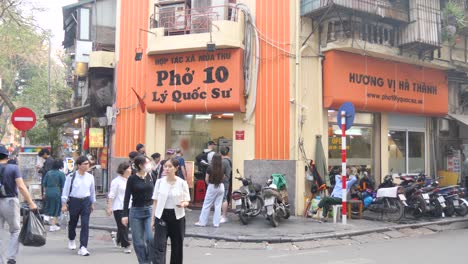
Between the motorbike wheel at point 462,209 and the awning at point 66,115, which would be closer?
the motorbike wheel at point 462,209

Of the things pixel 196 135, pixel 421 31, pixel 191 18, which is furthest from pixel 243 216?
pixel 421 31

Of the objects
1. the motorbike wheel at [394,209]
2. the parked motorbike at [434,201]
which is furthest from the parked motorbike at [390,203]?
the parked motorbike at [434,201]

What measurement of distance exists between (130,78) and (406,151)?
9.55 metres

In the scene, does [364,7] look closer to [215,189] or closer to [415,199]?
[415,199]

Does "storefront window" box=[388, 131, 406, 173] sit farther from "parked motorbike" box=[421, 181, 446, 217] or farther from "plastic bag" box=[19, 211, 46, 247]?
"plastic bag" box=[19, 211, 46, 247]

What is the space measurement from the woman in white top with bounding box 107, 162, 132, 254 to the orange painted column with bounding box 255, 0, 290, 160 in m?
4.94

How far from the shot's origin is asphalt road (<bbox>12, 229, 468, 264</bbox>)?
7.52 metres

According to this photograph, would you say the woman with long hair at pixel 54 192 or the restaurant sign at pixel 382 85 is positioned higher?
the restaurant sign at pixel 382 85

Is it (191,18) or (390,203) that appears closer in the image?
(390,203)

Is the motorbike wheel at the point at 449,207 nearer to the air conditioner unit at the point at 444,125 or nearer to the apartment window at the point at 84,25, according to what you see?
the air conditioner unit at the point at 444,125

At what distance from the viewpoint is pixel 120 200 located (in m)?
8.48

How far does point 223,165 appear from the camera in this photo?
1084 cm

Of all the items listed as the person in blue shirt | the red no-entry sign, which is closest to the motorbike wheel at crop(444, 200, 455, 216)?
the person in blue shirt

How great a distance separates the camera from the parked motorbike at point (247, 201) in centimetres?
1069
